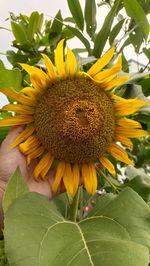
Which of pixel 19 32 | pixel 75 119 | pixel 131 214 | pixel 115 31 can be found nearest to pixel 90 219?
pixel 131 214

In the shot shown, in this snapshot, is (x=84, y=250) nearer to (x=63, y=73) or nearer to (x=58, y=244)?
(x=58, y=244)

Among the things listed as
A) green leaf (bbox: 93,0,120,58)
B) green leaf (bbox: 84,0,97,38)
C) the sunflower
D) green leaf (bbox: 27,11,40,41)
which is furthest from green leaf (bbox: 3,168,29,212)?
green leaf (bbox: 27,11,40,41)

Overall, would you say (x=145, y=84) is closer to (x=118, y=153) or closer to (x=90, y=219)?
(x=118, y=153)

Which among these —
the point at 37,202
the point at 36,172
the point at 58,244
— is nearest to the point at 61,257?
the point at 58,244

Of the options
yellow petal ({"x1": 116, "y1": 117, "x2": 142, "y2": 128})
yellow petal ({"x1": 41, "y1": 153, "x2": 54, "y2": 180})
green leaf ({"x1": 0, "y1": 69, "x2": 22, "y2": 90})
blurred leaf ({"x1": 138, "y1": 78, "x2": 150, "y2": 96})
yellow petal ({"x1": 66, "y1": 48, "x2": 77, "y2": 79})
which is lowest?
yellow petal ({"x1": 41, "y1": 153, "x2": 54, "y2": 180})

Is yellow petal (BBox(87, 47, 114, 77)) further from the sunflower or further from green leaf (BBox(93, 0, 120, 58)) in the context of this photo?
green leaf (BBox(93, 0, 120, 58))

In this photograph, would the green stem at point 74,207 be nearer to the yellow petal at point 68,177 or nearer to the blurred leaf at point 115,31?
the yellow petal at point 68,177
